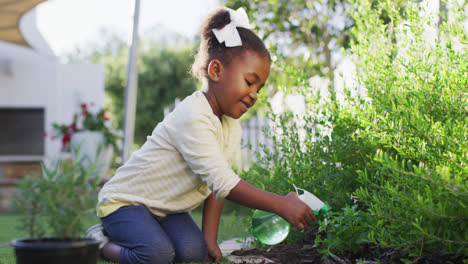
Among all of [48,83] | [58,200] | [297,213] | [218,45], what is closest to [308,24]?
[218,45]

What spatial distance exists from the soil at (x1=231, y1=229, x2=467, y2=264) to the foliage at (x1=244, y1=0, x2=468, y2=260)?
0.04m

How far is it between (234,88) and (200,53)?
410 mm

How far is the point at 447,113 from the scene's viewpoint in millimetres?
1976

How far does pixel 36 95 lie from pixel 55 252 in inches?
462

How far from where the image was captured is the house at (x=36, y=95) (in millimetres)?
11703

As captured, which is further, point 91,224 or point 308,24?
point 308,24

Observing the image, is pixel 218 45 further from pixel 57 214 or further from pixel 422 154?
pixel 57 214

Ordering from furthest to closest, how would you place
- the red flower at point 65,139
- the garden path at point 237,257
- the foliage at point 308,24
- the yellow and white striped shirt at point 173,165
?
the red flower at point 65,139 < the foliage at point 308,24 < the garden path at point 237,257 < the yellow and white striped shirt at point 173,165

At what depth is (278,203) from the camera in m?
1.98

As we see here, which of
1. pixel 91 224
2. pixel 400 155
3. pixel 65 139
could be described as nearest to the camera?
pixel 400 155

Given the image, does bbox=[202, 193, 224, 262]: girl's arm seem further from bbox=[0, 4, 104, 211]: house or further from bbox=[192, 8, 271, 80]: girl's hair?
bbox=[0, 4, 104, 211]: house

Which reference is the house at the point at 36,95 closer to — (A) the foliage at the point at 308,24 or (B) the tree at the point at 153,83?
(A) the foliage at the point at 308,24

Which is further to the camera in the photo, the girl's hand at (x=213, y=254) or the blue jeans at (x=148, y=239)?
the girl's hand at (x=213, y=254)

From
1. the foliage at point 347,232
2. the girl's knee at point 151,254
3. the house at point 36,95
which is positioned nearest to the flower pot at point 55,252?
the girl's knee at point 151,254
